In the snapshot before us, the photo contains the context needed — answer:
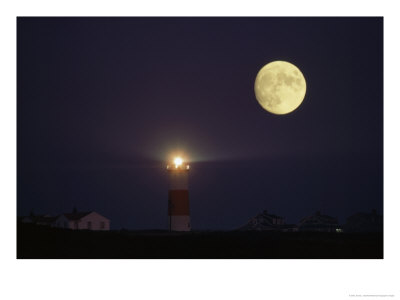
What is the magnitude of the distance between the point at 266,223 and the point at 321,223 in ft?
10.1

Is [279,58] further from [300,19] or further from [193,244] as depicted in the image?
[193,244]

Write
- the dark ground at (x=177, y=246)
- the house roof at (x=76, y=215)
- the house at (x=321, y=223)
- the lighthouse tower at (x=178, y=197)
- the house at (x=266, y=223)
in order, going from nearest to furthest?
1. the dark ground at (x=177, y=246)
2. the lighthouse tower at (x=178, y=197)
3. the house at (x=321, y=223)
4. the house at (x=266, y=223)
5. the house roof at (x=76, y=215)

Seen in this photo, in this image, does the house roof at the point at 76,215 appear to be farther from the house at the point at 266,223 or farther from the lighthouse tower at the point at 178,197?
the house at the point at 266,223

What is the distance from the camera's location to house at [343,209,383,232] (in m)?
31.8

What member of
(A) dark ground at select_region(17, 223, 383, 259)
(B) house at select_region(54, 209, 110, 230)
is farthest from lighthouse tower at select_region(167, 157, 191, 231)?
(B) house at select_region(54, 209, 110, 230)

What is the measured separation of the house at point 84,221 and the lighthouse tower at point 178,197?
5.75 metres

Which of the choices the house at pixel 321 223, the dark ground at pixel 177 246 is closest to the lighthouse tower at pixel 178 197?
the dark ground at pixel 177 246

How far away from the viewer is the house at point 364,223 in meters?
→ 31.8

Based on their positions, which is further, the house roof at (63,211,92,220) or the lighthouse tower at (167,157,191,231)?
the house roof at (63,211,92,220)

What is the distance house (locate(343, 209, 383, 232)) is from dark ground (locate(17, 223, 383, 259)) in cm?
216

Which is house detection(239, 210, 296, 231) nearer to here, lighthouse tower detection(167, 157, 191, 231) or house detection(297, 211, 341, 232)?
house detection(297, 211, 341, 232)
